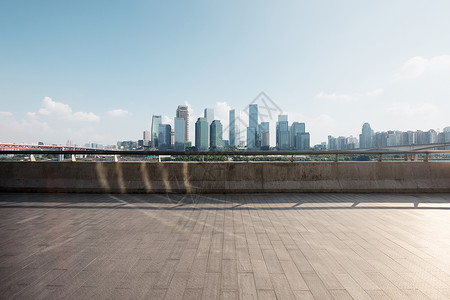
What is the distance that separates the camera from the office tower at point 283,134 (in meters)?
25.9

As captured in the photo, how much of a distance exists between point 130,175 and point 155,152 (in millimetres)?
1544

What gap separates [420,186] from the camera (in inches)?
330

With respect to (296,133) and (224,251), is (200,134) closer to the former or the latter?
(296,133)

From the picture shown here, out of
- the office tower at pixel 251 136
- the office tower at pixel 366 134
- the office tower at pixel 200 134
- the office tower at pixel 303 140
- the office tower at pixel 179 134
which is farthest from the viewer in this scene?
the office tower at pixel 366 134

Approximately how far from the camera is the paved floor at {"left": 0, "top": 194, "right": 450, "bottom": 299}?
2.74 meters

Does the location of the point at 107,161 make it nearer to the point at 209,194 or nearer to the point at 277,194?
the point at 209,194

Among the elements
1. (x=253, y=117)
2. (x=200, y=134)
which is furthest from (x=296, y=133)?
(x=200, y=134)

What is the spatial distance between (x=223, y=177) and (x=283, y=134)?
2140 centimetres

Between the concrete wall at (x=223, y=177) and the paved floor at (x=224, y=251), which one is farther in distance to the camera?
the concrete wall at (x=223, y=177)

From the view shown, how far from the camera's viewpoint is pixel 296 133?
27078mm

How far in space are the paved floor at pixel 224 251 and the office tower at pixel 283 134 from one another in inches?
765

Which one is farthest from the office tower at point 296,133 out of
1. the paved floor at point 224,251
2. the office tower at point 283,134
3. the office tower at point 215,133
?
the paved floor at point 224,251

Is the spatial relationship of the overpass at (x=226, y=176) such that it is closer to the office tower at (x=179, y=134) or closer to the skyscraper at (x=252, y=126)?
the skyscraper at (x=252, y=126)

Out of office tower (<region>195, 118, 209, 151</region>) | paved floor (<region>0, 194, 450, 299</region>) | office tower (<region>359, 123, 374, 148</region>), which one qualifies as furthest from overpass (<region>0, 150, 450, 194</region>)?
office tower (<region>359, 123, 374, 148</region>)
